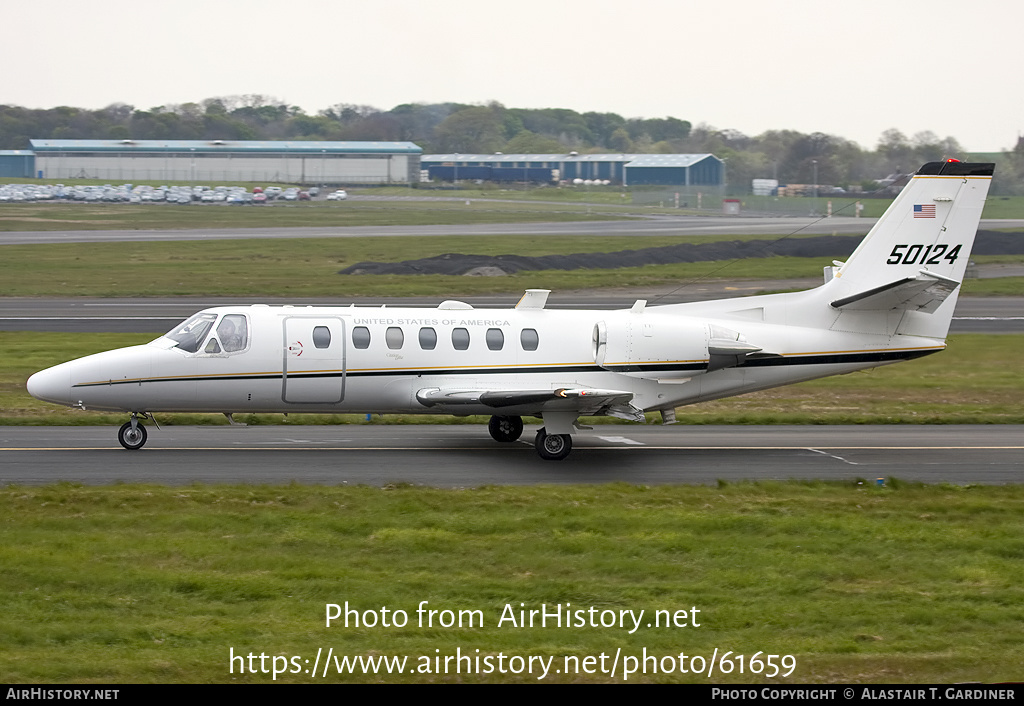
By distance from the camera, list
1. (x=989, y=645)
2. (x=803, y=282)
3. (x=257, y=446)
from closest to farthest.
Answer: (x=989, y=645), (x=257, y=446), (x=803, y=282)

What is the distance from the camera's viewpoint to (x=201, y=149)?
140625 mm

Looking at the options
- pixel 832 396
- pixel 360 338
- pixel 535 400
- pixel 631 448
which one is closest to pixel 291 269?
pixel 832 396

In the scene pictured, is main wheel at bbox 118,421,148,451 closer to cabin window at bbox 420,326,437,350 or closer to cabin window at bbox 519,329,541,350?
cabin window at bbox 420,326,437,350

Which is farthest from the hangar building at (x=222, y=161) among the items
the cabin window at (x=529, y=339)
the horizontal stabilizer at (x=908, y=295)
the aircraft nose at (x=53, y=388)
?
the horizontal stabilizer at (x=908, y=295)

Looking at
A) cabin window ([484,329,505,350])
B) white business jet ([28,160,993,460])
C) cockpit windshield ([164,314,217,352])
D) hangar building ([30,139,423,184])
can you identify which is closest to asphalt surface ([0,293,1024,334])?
cockpit windshield ([164,314,217,352])

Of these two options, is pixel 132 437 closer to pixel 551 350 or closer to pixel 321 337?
pixel 321 337

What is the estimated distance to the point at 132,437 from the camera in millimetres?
21062

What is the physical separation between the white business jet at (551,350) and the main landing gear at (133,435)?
0.08 feet

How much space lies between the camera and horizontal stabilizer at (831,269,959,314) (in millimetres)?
21719

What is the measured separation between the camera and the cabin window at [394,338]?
70.6 ft
